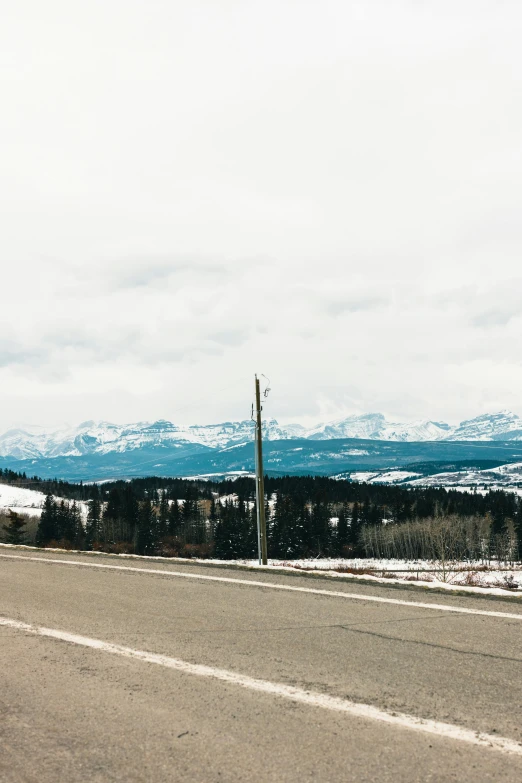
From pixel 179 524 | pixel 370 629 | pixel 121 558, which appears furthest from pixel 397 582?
pixel 179 524

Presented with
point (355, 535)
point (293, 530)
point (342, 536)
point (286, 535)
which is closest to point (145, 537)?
point (286, 535)

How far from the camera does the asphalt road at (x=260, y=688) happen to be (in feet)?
13.8

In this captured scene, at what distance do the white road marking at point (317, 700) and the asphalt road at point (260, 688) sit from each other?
0.02m

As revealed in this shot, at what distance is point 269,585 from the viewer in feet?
36.0

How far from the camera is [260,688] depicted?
559 cm

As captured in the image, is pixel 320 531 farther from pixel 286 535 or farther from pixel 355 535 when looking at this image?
pixel 286 535

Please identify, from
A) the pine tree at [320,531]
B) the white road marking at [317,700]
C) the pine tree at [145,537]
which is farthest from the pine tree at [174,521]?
the white road marking at [317,700]

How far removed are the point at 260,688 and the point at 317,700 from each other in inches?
25.6

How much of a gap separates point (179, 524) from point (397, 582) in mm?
117339

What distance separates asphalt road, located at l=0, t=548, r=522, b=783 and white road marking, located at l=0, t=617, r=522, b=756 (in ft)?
0.08

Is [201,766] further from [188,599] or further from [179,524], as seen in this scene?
[179,524]

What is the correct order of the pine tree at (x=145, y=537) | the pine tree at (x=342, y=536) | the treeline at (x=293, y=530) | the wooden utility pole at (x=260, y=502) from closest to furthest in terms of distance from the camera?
the wooden utility pole at (x=260, y=502)
the pine tree at (x=145, y=537)
the treeline at (x=293, y=530)
the pine tree at (x=342, y=536)

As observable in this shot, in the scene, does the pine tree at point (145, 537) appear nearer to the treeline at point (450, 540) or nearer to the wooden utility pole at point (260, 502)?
the treeline at point (450, 540)

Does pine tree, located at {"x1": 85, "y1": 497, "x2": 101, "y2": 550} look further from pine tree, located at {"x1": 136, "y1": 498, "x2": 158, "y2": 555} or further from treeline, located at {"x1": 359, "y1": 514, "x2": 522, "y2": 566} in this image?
treeline, located at {"x1": 359, "y1": 514, "x2": 522, "y2": 566}
